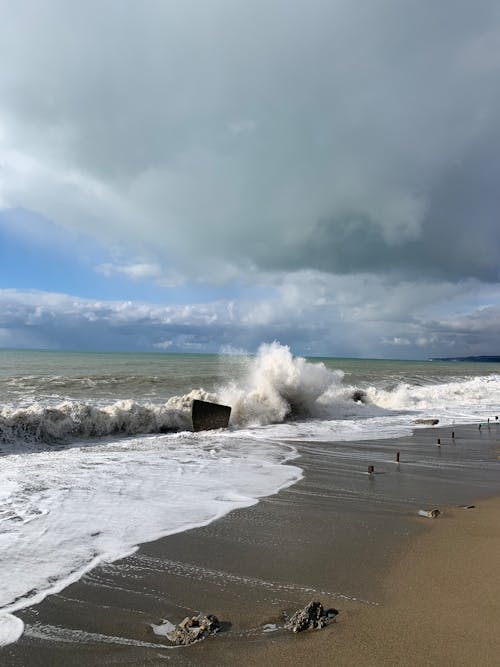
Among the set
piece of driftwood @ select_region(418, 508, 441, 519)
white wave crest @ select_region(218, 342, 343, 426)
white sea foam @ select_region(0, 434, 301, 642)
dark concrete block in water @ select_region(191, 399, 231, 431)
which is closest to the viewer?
white sea foam @ select_region(0, 434, 301, 642)

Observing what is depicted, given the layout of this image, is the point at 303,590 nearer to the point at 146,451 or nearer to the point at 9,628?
the point at 9,628

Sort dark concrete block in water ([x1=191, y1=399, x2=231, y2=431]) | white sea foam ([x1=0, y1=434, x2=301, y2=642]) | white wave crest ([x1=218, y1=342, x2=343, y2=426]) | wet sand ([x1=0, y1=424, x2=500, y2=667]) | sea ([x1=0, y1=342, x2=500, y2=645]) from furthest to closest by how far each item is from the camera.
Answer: white wave crest ([x1=218, y1=342, x2=343, y2=426]), dark concrete block in water ([x1=191, y1=399, x2=231, y2=431]), sea ([x1=0, y1=342, x2=500, y2=645]), white sea foam ([x1=0, y1=434, x2=301, y2=642]), wet sand ([x1=0, y1=424, x2=500, y2=667])

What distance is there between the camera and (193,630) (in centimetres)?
330

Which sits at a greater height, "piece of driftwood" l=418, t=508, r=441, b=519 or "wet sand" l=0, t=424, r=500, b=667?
"wet sand" l=0, t=424, r=500, b=667

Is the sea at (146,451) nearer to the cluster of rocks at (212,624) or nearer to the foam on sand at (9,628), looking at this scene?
the foam on sand at (9,628)

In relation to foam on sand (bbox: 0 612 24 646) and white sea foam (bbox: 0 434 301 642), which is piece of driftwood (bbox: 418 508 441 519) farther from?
foam on sand (bbox: 0 612 24 646)

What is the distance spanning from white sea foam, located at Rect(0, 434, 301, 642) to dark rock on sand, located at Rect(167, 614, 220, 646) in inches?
46.7

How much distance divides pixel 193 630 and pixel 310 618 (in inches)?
34.1

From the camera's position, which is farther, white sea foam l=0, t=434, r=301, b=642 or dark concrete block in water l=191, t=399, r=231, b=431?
dark concrete block in water l=191, t=399, r=231, b=431

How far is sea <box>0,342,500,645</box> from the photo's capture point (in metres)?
5.04

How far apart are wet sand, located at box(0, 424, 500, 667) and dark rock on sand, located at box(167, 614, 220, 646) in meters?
0.07

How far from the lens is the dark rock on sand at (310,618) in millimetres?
3332

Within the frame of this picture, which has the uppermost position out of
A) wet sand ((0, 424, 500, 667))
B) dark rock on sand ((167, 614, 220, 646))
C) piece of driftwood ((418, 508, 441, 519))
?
dark rock on sand ((167, 614, 220, 646))

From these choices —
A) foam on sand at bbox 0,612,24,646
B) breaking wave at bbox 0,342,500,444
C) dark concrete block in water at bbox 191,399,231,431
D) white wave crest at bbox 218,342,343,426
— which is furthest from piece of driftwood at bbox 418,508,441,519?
white wave crest at bbox 218,342,343,426
